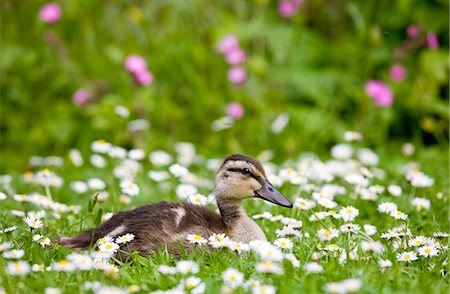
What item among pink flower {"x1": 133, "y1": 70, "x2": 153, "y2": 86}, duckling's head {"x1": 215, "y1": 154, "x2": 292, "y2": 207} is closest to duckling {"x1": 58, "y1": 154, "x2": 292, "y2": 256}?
duckling's head {"x1": 215, "y1": 154, "x2": 292, "y2": 207}

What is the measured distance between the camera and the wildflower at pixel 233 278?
4.15 metres

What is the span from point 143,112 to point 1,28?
7.03 feet

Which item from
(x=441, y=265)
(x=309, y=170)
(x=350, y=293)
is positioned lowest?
(x=350, y=293)

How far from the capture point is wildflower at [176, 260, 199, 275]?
431 cm

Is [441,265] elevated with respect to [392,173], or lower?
lower

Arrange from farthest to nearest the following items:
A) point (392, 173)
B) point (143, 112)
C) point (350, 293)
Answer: point (143, 112) < point (392, 173) < point (350, 293)

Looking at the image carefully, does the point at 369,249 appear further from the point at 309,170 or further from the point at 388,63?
the point at 388,63

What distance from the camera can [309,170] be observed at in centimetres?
692

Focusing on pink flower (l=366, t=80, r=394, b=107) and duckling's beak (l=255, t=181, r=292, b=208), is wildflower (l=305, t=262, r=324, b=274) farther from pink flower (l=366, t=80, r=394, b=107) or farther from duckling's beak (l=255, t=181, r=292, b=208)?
pink flower (l=366, t=80, r=394, b=107)

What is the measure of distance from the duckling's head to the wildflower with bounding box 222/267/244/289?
3.42 feet

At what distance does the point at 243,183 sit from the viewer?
5230mm

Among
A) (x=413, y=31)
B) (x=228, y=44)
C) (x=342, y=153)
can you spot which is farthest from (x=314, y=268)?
(x=413, y=31)

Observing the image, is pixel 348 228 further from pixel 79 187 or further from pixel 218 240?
pixel 79 187

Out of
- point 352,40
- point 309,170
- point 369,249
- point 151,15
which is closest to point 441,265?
point 369,249
